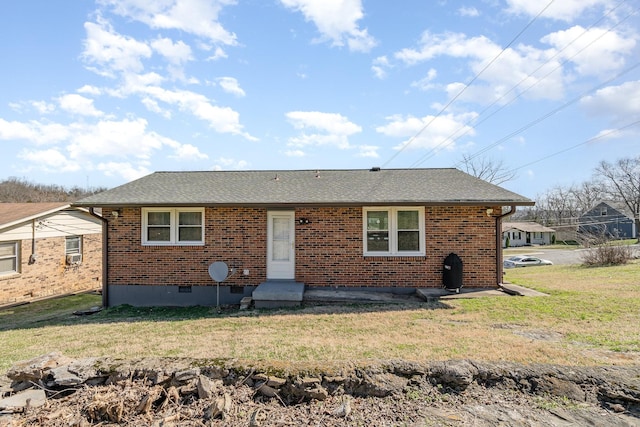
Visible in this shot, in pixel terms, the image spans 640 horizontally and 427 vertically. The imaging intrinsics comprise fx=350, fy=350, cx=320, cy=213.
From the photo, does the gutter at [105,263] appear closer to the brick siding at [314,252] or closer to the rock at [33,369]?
the brick siding at [314,252]

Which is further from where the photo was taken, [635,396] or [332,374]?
[332,374]

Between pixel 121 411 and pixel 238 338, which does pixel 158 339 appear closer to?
pixel 238 338

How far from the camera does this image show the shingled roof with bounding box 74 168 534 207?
30.4 ft

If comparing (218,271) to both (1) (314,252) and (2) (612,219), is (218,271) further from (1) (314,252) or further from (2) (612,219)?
(2) (612,219)

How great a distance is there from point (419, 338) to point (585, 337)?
107 inches

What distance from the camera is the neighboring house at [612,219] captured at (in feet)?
165

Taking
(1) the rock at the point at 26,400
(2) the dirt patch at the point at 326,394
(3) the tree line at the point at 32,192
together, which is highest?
(3) the tree line at the point at 32,192

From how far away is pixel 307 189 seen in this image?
34.6 ft

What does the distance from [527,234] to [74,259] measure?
2271 inches

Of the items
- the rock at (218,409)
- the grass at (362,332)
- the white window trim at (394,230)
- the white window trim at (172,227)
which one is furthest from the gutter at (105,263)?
the white window trim at (394,230)

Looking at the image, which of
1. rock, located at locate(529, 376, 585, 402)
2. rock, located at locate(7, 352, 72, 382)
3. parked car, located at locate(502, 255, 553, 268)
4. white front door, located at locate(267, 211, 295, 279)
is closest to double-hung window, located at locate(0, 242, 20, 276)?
rock, located at locate(7, 352, 72, 382)

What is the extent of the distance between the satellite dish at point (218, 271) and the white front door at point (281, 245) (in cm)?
127

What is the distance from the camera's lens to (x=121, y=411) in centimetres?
435

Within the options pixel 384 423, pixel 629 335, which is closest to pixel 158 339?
pixel 384 423
